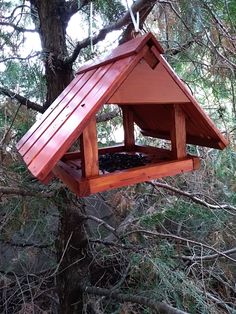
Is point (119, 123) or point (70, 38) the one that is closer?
point (70, 38)

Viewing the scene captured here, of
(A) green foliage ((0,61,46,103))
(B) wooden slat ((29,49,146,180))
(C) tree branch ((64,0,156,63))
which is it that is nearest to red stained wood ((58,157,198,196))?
(B) wooden slat ((29,49,146,180))

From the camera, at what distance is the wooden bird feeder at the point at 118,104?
0.62 metres

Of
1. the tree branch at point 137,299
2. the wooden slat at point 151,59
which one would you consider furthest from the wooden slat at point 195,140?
the tree branch at point 137,299

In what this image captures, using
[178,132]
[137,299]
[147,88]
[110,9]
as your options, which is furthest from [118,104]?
[137,299]

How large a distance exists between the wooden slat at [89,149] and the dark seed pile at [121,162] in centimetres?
14

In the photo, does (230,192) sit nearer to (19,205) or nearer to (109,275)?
(109,275)

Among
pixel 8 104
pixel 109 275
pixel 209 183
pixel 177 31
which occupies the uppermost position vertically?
pixel 177 31

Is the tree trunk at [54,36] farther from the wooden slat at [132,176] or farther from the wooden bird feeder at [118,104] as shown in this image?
the wooden slat at [132,176]

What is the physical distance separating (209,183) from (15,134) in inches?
44.8

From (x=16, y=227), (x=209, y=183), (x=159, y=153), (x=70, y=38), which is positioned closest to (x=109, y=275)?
(x=16, y=227)

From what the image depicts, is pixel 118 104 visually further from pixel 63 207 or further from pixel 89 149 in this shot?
pixel 63 207

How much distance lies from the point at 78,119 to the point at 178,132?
1.11 feet

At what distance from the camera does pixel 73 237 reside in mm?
1445

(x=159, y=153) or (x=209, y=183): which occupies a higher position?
(x=159, y=153)
